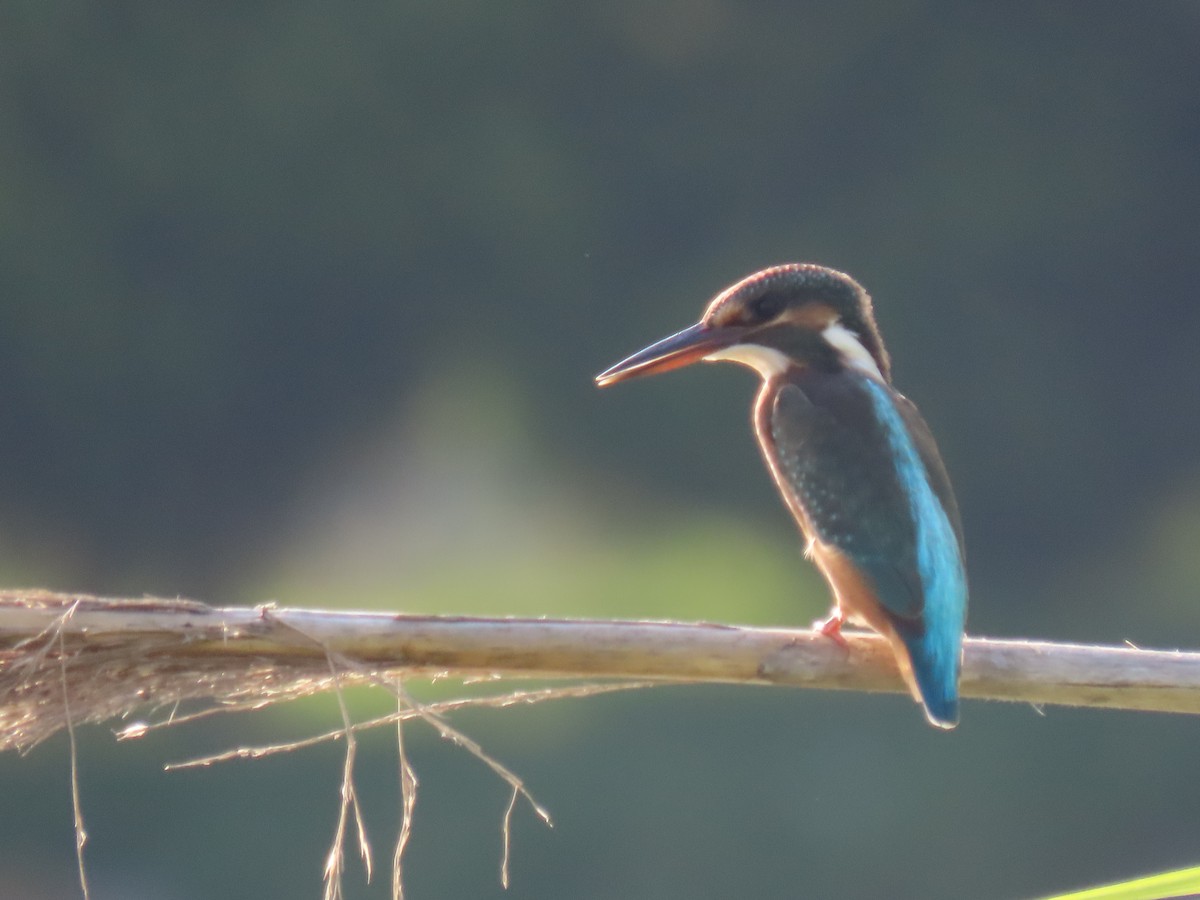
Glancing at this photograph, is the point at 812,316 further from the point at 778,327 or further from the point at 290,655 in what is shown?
the point at 290,655

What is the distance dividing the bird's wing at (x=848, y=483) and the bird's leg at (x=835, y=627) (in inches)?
2.6

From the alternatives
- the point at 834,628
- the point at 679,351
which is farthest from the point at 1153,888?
the point at 679,351

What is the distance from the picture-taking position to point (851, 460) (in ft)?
7.07

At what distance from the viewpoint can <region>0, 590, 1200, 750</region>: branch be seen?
1372 millimetres

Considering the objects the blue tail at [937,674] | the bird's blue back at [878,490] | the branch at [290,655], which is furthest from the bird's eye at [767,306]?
the branch at [290,655]

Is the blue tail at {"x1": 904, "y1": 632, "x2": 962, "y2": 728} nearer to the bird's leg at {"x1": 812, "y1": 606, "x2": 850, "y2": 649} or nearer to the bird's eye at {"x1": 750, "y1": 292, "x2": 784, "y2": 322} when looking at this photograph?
the bird's leg at {"x1": 812, "y1": 606, "x2": 850, "y2": 649}

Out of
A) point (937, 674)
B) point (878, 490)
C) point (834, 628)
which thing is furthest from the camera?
point (878, 490)

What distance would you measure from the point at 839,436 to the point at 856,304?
1.16ft

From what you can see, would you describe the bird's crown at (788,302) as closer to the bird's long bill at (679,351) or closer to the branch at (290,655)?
the bird's long bill at (679,351)

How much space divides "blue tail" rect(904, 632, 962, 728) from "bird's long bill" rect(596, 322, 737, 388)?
28.8 inches

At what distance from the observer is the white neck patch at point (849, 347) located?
2430mm

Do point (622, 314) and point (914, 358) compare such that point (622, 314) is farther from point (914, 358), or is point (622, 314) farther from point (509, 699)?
point (509, 699)

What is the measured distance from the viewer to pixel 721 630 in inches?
58.2

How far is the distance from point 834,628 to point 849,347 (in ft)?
2.15
